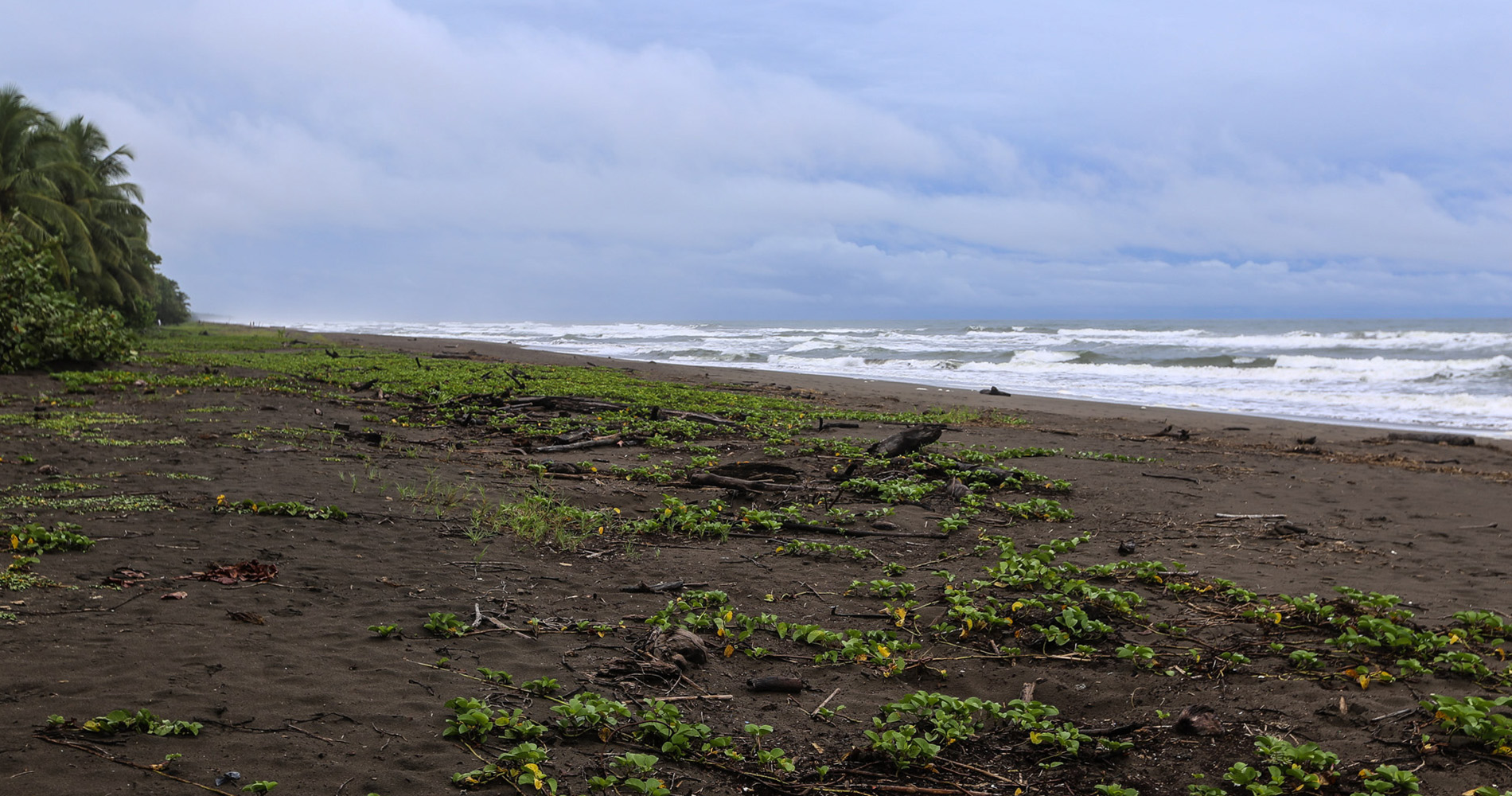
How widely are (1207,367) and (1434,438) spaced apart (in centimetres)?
2089

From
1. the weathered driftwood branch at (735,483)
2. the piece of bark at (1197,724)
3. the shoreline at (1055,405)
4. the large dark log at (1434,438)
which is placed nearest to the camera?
the piece of bark at (1197,724)

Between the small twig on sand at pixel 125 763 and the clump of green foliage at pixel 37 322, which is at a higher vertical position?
the clump of green foliage at pixel 37 322

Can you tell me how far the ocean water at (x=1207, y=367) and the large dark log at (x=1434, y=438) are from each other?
8.53ft

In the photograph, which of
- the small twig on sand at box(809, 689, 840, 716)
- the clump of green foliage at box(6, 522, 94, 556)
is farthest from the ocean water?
the clump of green foliage at box(6, 522, 94, 556)

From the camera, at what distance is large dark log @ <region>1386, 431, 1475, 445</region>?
13.8 meters

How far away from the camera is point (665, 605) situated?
17.2 feet

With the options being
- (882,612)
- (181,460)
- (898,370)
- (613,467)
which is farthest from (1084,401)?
(181,460)

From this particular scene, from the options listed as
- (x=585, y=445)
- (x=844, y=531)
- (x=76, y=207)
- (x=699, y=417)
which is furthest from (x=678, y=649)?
(x=76, y=207)

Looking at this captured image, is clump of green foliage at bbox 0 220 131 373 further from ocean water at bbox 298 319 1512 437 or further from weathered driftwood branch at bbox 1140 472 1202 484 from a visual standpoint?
ocean water at bbox 298 319 1512 437

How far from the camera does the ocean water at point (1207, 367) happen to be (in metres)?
20.6

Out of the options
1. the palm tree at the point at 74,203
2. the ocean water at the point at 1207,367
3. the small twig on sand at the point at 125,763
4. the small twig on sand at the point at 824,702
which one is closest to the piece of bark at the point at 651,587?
the small twig on sand at the point at 824,702

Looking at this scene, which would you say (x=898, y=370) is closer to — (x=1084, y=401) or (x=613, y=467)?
(x=1084, y=401)

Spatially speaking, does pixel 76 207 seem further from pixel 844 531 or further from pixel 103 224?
pixel 844 531

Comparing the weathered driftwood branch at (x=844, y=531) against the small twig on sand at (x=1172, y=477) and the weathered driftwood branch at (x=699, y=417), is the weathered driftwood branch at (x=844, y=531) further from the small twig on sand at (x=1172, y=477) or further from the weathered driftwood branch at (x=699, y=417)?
the weathered driftwood branch at (x=699, y=417)
